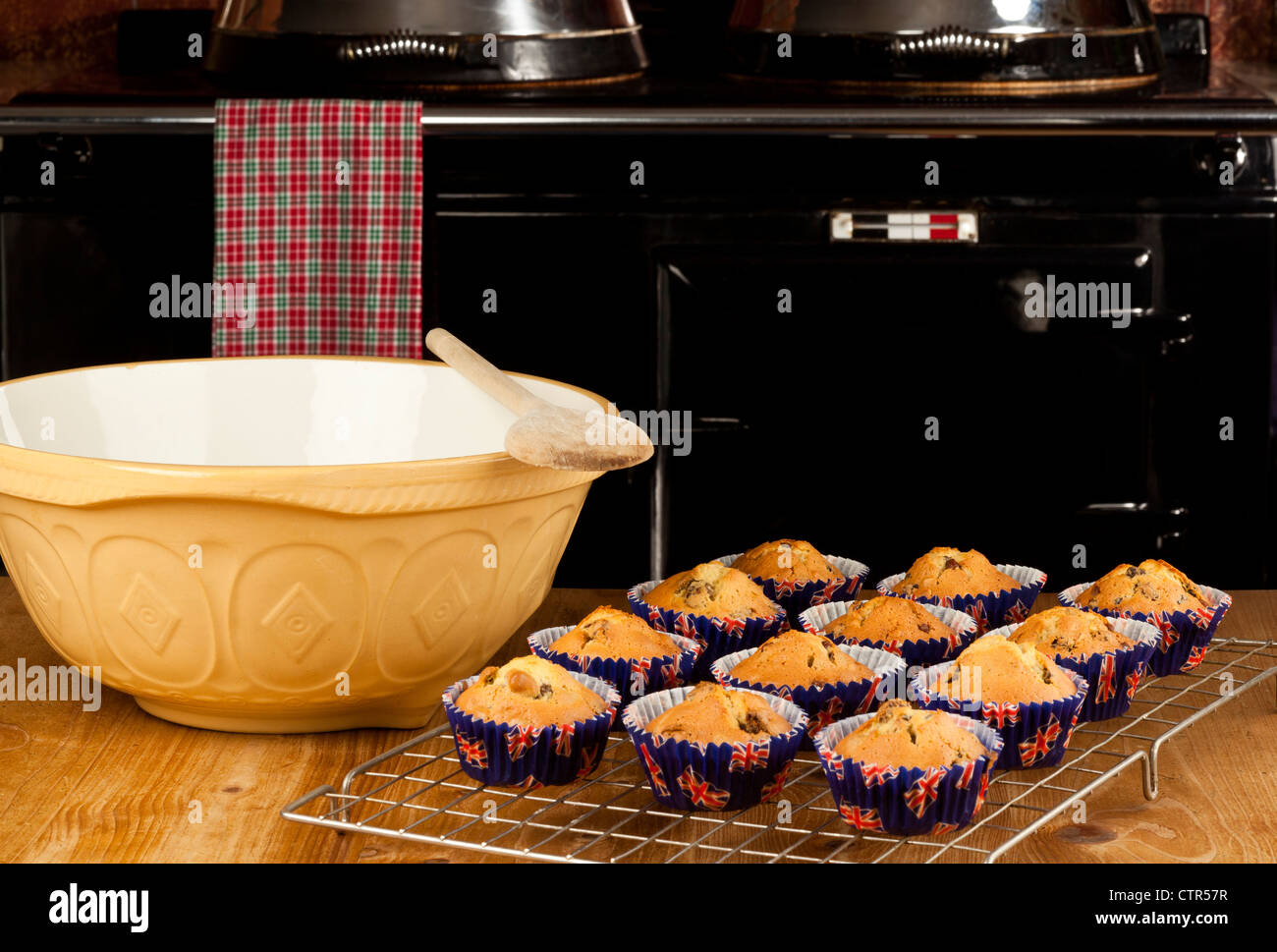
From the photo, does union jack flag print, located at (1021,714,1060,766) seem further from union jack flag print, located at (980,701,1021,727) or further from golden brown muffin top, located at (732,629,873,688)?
golden brown muffin top, located at (732,629,873,688)

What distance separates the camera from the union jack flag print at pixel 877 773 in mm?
822

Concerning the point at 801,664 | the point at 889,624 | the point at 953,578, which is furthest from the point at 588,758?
the point at 953,578

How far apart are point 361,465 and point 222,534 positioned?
9 centimetres

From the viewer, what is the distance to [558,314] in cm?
195

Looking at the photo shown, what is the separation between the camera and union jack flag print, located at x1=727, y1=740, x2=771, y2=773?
0.85 m

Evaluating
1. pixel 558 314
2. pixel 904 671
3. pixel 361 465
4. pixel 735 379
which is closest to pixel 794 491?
pixel 735 379

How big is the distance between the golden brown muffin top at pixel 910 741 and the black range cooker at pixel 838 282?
3.63ft

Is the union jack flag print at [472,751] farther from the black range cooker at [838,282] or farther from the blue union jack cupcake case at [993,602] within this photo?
the black range cooker at [838,282]

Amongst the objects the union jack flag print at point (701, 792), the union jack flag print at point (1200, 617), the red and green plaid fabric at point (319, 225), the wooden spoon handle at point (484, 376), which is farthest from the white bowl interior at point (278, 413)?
the red and green plaid fabric at point (319, 225)

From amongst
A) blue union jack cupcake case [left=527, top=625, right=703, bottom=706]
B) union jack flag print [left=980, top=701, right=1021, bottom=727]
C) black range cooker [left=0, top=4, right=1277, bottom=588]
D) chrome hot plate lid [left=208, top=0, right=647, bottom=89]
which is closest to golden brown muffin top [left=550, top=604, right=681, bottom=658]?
blue union jack cupcake case [left=527, top=625, right=703, bottom=706]

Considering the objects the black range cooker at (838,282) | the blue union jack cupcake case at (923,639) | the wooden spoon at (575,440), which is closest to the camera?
the wooden spoon at (575,440)

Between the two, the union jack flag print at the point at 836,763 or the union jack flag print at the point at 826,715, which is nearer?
the union jack flag print at the point at 836,763

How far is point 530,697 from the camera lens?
0.90 m

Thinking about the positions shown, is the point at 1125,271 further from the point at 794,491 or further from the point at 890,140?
the point at 794,491
